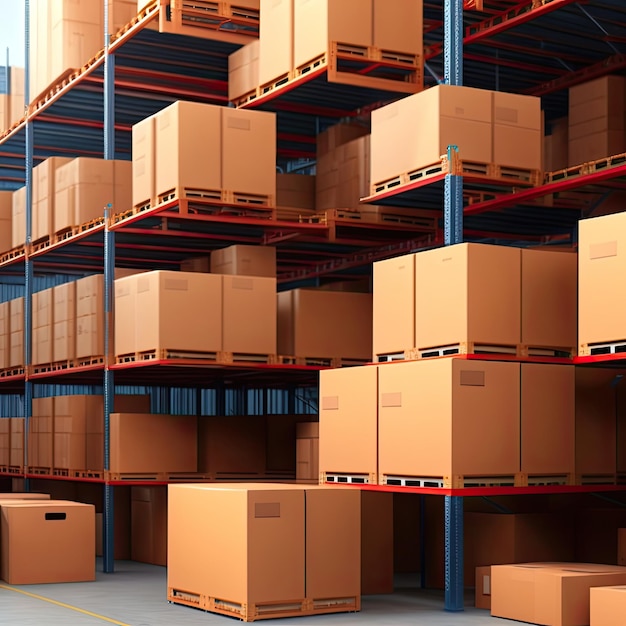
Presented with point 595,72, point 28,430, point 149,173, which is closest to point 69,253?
point 28,430

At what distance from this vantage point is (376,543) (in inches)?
456

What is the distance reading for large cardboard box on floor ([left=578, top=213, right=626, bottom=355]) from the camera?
9430 mm

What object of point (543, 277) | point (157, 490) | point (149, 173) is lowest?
point (157, 490)

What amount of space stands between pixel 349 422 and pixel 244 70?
5442 mm

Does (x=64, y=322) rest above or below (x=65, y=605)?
above

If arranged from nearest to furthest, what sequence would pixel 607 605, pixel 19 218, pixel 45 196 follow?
1. pixel 607 605
2. pixel 45 196
3. pixel 19 218

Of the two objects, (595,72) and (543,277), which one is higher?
(595,72)

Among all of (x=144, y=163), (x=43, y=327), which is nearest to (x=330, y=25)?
(x=144, y=163)

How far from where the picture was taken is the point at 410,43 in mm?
13523

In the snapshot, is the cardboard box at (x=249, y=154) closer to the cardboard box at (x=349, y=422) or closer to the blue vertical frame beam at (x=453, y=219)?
the blue vertical frame beam at (x=453, y=219)

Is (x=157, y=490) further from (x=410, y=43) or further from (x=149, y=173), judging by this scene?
(x=410, y=43)

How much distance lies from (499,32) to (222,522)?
594 cm

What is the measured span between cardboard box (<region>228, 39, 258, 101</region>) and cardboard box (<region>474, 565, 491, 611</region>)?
251 inches

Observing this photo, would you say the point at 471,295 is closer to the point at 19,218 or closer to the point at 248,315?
the point at 248,315
